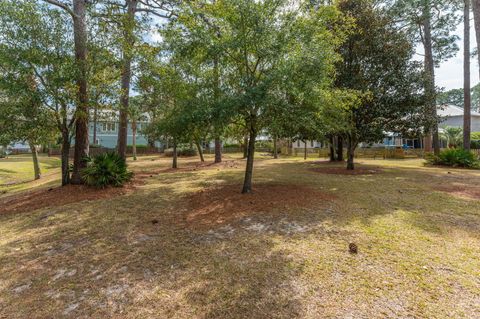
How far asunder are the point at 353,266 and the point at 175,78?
256 inches

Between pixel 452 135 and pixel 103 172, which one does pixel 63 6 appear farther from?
pixel 452 135

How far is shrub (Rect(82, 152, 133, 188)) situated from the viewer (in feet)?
28.9

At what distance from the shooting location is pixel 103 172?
9000mm

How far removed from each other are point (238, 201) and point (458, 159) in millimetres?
14990

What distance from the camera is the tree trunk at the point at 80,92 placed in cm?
817

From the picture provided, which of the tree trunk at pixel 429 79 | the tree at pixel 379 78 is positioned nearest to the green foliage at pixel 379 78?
the tree at pixel 379 78

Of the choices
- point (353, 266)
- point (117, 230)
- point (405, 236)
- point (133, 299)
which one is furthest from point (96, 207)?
point (405, 236)

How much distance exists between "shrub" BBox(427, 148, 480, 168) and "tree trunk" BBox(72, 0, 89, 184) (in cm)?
1869

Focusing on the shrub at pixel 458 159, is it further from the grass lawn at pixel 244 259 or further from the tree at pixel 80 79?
the tree at pixel 80 79

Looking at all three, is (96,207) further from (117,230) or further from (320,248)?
(320,248)

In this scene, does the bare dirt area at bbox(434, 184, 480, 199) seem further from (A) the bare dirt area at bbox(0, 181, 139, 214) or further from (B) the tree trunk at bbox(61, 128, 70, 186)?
(B) the tree trunk at bbox(61, 128, 70, 186)

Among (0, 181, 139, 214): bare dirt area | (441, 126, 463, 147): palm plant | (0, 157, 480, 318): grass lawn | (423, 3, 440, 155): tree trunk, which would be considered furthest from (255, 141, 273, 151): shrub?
(0, 157, 480, 318): grass lawn

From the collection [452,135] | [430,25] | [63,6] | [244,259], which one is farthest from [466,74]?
[63,6]

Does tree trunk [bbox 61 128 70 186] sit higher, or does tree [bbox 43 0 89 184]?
tree [bbox 43 0 89 184]
